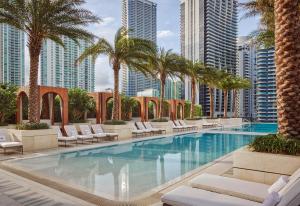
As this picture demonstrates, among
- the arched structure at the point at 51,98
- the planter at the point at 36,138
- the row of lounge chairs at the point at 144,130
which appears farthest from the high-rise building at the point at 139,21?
the planter at the point at 36,138

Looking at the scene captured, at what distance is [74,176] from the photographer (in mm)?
8297

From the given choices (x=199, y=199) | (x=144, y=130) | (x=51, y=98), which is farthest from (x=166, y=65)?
(x=199, y=199)

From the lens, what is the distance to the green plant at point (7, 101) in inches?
691

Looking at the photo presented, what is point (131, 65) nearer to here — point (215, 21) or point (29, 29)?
point (29, 29)

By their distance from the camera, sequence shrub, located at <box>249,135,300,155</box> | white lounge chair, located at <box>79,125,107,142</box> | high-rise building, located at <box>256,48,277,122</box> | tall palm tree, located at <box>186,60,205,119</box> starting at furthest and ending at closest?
high-rise building, located at <box>256,48,277,122</box> < tall palm tree, located at <box>186,60,205,119</box> < white lounge chair, located at <box>79,125,107,142</box> < shrub, located at <box>249,135,300,155</box>

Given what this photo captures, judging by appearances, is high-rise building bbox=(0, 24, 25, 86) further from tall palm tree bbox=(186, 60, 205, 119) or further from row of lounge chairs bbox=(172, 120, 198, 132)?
row of lounge chairs bbox=(172, 120, 198, 132)

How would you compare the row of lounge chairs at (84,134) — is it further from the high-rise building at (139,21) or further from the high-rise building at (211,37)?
the high-rise building at (139,21)

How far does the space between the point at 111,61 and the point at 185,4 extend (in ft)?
201

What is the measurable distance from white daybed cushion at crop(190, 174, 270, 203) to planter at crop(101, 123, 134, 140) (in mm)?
12207

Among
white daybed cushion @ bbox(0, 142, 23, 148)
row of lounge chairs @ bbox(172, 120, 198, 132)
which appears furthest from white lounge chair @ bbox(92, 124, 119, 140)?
row of lounge chairs @ bbox(172, 120, 198, 132)

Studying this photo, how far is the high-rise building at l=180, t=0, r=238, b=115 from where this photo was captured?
67.3m

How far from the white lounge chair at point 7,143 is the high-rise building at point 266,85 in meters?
51.1

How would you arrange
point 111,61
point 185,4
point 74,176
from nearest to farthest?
point 74,176, point 111,61, point 185,4

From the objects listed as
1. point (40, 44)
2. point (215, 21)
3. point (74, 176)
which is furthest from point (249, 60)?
point (74, 176)
